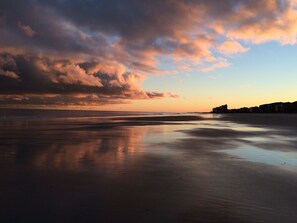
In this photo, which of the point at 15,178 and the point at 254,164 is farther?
the point at 254,164

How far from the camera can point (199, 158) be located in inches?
477

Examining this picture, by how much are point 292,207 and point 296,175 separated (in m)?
3.65

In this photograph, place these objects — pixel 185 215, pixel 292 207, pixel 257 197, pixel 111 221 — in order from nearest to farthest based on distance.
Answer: pixel 111 221 → pixel 185 215 → pixel 292 207 → pixel 257 197

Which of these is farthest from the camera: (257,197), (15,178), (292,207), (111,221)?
(15,178)

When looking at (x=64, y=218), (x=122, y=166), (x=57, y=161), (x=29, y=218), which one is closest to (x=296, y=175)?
(x=122, y=166)

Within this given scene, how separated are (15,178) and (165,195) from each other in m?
4.85

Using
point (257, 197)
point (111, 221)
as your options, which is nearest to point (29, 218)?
point (111, 221)

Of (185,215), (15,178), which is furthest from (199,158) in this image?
(15,178)

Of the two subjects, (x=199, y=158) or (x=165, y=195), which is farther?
(x=199, y=158)

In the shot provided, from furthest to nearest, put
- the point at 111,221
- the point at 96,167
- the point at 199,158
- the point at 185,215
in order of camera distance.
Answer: the point at 199,158 < the point at 96,167 < the point at 185,215 < the point at 111,221

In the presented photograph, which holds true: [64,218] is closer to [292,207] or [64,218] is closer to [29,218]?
[29,218]

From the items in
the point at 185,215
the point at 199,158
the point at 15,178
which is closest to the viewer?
the point at 185,215

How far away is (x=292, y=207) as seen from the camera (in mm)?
5938

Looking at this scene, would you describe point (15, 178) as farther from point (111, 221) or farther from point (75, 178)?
point (111, 221)
